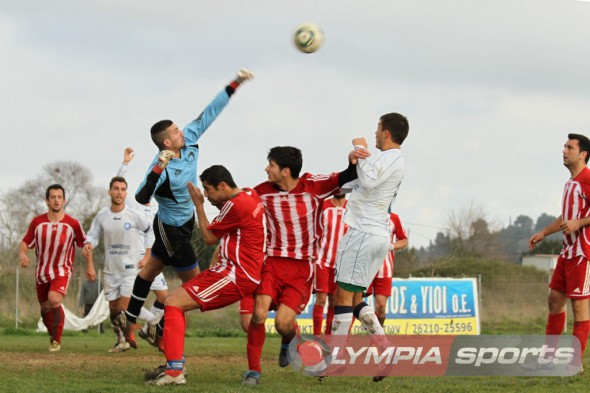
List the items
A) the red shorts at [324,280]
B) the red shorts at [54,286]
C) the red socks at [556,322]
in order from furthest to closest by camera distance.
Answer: the red shorts at [324,280], the red shorts at [54,286], the red socks at [556,322]

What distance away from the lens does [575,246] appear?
10.2 m

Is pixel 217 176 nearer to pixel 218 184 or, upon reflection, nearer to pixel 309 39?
pixel 218 184

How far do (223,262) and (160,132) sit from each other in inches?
91.8

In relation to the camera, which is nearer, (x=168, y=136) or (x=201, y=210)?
(x=201, y=210)

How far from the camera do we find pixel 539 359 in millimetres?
9477

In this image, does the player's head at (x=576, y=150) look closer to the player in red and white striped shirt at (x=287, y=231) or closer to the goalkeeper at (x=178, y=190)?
the player in red and white striped shirt at (x=287, y=231)

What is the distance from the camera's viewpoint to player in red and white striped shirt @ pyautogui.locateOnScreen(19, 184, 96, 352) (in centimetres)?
1280

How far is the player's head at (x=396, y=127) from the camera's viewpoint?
868 cm

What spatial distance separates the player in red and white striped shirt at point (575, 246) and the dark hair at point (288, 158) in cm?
349

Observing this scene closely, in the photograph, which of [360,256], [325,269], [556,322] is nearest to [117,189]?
[325,269]

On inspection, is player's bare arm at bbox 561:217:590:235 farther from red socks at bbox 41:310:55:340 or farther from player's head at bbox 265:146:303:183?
red socks at bbox 41:310:55:340

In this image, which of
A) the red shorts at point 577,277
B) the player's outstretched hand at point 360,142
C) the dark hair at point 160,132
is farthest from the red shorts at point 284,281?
the red shorts at point 577,277

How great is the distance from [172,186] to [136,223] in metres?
3.98

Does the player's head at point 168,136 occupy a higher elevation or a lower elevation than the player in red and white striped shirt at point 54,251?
higher
